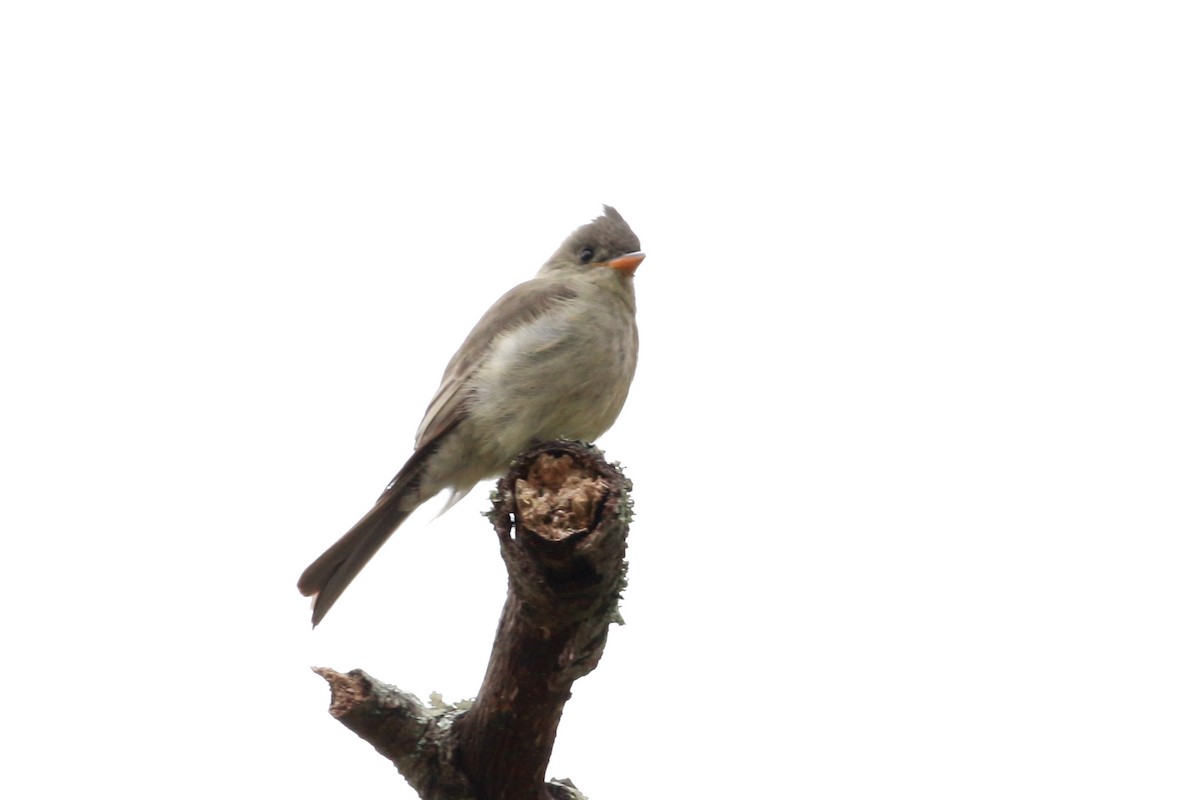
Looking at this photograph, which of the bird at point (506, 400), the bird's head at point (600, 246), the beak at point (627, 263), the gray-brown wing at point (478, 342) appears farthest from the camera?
the bird's head at point (600, 246)

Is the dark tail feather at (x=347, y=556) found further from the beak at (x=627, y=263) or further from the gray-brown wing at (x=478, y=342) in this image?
the beak at (x=627, y=263)

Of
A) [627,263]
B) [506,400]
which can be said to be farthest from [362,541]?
[627,263]

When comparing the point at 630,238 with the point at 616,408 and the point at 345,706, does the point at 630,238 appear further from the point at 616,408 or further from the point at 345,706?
the point at 345,706

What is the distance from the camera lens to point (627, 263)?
714 cm

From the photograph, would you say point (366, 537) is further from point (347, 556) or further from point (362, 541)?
point (347, 556)

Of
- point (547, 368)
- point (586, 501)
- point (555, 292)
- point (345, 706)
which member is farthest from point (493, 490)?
point (555, 292)

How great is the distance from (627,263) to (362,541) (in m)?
2.03

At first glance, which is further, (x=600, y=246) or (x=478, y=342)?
(x=600, y=246)

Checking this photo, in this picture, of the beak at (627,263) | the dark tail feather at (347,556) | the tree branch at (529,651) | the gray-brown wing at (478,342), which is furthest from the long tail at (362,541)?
the tree branch at (529,651)

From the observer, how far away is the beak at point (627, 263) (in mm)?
7129

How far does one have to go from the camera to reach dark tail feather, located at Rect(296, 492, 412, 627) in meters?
6.18

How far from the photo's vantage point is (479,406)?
20.3ft

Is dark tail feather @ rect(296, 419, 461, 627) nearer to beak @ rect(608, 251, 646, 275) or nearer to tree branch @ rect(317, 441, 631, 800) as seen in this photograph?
beak @ rect(608, 251, 646, 275)

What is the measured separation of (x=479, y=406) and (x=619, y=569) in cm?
236
